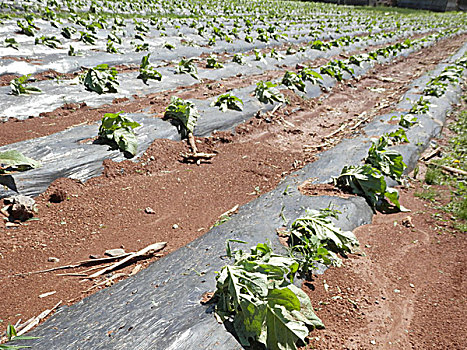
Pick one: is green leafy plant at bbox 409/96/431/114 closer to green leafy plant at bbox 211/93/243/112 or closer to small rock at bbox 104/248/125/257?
green leafy plant at bbox 211/93/243/112

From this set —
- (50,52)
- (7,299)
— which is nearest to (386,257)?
(7,299)

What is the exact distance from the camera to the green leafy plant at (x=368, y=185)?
4.23 meters

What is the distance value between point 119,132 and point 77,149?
2.13ft

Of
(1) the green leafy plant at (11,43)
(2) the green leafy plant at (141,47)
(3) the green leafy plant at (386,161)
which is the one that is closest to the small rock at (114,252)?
(3) the green leafy plant at (386,161)

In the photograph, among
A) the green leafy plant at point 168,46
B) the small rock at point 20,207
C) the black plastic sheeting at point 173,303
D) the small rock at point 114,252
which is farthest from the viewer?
the green leafy plant at point 168,46

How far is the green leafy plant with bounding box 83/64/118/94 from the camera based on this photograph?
7.04m

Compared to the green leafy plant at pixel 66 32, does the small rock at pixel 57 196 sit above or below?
below

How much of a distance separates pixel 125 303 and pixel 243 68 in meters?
8.99

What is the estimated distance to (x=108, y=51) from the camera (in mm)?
10031

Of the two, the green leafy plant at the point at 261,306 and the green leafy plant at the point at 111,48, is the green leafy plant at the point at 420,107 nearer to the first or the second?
the green leafy plant at the point at 261,306

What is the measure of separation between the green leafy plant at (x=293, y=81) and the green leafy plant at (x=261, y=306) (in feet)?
23.1

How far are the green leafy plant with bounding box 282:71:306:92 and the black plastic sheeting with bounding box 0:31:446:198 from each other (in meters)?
2.65

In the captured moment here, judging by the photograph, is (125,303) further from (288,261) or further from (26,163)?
(26,163)

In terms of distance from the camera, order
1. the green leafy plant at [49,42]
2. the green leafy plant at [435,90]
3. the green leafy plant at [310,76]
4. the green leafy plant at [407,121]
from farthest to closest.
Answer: the green leafy plant at [310,76]
the green leafy plant at [49,42]
the green leafy plant at [435,90]
the green leafy plant at [407,121]
